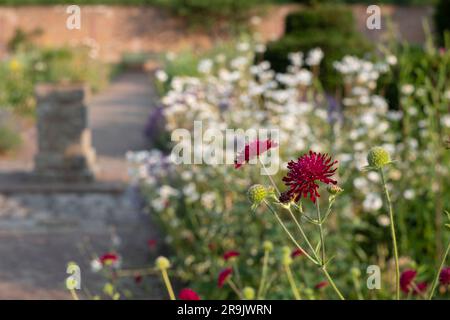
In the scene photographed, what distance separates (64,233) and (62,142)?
2037mm

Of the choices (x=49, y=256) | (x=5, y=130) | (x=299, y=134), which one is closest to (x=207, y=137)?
(x=299, y=134)

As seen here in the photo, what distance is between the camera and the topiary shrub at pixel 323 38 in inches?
357

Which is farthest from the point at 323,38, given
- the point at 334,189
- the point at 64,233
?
the point at 334,189

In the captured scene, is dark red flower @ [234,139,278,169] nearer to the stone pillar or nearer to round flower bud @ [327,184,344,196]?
round flower bud @ [327,184,344,196]

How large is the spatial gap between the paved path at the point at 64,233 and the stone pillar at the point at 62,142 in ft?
0.97

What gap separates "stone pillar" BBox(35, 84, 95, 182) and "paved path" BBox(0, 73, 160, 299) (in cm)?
30

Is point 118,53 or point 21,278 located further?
point 118,53

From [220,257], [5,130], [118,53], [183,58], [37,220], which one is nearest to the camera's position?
[220,257]

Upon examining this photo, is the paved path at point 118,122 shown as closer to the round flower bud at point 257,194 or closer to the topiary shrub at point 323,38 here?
the topiary shrub at point 323,38

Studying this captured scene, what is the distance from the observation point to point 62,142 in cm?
710

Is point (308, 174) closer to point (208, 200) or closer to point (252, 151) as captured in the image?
point (252, 151)

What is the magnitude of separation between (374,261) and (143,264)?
4.58ft

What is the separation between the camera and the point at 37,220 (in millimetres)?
5645
